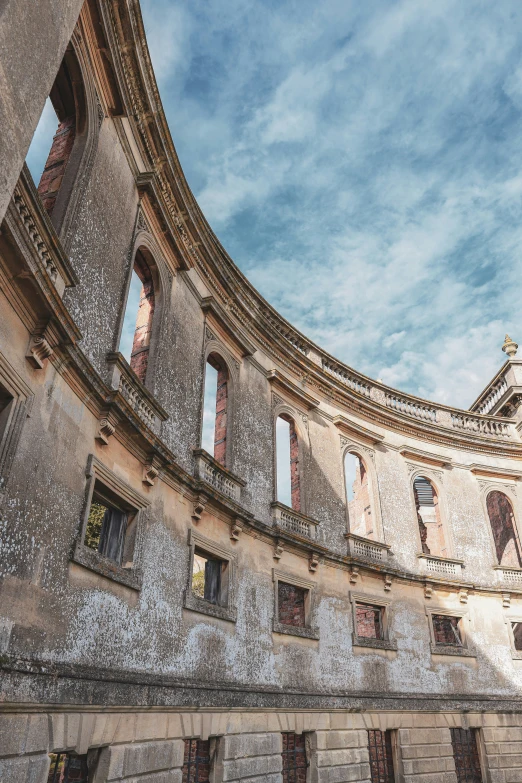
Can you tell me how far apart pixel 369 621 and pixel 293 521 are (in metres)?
3.64

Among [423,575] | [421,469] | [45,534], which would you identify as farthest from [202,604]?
[421,469]

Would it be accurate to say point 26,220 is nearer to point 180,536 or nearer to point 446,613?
point 180,536

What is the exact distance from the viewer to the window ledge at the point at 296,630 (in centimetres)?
1096

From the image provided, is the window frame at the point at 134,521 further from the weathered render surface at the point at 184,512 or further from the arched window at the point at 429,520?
the arched window at the point at 429,520

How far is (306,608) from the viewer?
40.1 ft

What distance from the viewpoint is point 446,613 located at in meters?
15.4

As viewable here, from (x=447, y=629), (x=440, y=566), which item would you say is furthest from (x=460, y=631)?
(x=440, y=566)

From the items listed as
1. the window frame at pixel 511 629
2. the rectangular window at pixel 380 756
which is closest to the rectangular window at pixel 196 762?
the rectangular window at pixel 380 756

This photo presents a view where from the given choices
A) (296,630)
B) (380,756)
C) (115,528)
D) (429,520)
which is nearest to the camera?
(115,528)

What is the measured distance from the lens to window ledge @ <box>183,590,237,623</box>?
28.7 feet

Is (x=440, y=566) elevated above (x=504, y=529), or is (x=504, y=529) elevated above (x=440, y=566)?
(x=504, y=529)

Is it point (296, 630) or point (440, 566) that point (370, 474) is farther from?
point (296, 630)

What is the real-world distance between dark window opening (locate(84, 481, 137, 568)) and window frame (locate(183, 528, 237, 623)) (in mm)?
1488

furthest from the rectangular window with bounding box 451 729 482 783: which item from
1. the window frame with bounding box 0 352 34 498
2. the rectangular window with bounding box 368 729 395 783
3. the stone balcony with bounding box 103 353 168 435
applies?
the window frame with bounding box 0 352 34 498
